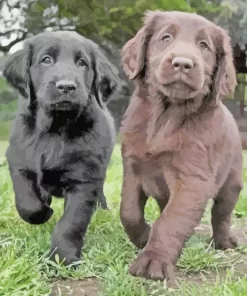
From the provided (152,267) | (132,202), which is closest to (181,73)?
(132,202)

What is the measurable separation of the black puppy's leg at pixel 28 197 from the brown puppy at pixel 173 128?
0.48 metres

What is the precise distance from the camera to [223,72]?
254 centimetres

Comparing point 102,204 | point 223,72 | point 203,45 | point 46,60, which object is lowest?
point 102,204

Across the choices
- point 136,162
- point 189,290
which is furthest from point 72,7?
point 189,290

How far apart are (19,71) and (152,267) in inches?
45.4

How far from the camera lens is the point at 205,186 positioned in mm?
2500

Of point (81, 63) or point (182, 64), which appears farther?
point (81, 63)

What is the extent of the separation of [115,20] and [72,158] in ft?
11.4

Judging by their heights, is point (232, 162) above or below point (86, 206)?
above

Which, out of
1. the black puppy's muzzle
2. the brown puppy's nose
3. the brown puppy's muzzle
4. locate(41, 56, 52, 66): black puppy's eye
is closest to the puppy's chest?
the black puppy's muzzle

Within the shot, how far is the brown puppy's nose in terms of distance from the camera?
230cm

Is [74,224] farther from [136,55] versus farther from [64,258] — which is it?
[136,55]

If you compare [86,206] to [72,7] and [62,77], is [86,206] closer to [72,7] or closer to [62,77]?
[62,77]

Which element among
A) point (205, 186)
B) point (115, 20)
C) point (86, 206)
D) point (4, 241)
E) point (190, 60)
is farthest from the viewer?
point (115, 20)
